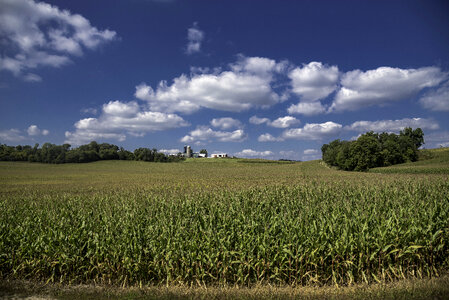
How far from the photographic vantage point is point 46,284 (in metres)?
6.77

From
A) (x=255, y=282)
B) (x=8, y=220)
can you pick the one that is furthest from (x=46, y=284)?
(x=255, y=282)

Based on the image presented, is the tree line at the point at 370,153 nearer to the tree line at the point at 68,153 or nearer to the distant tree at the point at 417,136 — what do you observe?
the distant tree at the point at 417,136

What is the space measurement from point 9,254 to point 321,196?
14.4m

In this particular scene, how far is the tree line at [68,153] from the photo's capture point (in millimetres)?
89688

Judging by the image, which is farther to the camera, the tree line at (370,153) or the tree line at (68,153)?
the tree line at (68,153)

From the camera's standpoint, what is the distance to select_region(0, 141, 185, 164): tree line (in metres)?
89.7

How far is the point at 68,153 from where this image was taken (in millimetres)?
91812

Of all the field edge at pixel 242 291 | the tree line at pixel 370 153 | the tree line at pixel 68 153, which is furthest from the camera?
the tree line at pixel 68 153

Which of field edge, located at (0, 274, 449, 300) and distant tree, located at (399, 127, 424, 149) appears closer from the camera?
field edge, located at (0, 274, 449, 300)

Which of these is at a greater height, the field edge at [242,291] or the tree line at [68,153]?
the tree line at [68,153]

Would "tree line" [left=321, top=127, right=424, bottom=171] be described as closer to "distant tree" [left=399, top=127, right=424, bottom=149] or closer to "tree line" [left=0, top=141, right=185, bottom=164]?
"distant tree" [left=399, top=127, right=424, bottom=149]

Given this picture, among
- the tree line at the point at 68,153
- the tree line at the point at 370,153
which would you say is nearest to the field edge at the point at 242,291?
the tree line at the point at 370,153

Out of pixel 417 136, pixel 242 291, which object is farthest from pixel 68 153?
Answer: pixel 417 136

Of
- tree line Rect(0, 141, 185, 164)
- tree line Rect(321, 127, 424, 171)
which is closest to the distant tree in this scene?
tree line Rect(321, 127, 424, 171)
